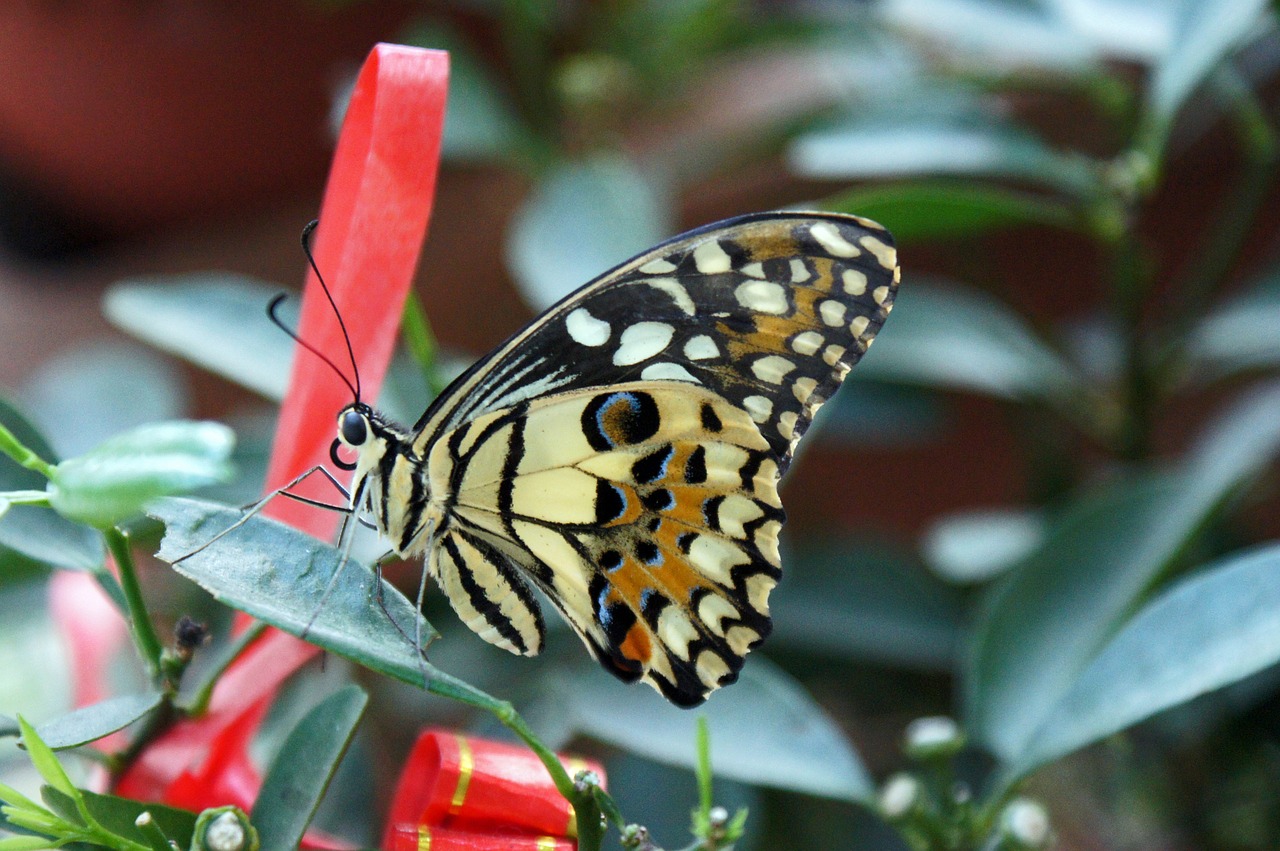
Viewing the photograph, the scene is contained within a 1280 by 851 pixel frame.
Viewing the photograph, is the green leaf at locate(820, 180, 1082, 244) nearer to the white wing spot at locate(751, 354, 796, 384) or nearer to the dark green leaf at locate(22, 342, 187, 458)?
the white wing spot at locate(751, 354, 796, 384)

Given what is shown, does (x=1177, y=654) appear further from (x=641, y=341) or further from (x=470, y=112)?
(x=470, y=112)

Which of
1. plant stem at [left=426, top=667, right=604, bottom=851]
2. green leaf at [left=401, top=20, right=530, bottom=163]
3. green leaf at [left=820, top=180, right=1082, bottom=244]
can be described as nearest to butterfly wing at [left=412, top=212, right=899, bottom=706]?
plant stem at [left=426, top=667, right=604, bottom=851]

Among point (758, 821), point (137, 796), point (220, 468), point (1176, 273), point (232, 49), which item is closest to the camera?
point (220, 468)

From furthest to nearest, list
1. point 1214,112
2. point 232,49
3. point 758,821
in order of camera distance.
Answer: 1. point 1214,112
2. point 232,49
3. point 758,821

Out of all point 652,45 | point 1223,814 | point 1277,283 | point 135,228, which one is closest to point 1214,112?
point 1277,283

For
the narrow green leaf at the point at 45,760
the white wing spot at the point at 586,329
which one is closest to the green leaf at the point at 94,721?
the narrow green leaf at the point at 45,760

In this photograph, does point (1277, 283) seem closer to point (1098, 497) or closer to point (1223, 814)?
point (1098, 497)

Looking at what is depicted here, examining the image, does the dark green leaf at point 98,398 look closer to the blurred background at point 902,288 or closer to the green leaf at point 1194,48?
the blurred background at point 902,288
